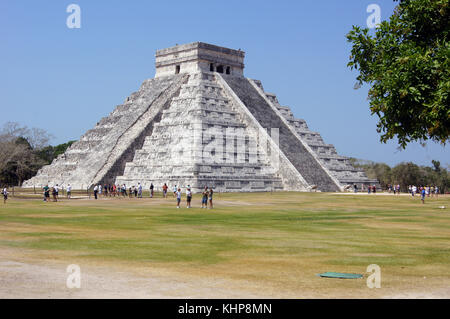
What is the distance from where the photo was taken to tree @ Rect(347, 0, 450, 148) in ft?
57.5

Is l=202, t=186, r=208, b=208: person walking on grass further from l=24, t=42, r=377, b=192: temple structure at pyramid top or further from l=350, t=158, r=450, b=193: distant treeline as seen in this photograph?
l=350, t=158, r=450, b=193: distant treeline

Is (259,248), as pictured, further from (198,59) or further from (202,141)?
(198,59)

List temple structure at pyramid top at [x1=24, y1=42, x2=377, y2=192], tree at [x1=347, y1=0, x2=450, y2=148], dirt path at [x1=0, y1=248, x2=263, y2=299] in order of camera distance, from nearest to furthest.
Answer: dirt path at [x1=0, y1=248, x2=263, y2=299] < tree at [x1=347, y1=0, x2=450, y2=148] < temple structure at pyramid top at [x1=24, y1=42, x2=377, y2=192]

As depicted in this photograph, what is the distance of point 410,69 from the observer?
1770cm

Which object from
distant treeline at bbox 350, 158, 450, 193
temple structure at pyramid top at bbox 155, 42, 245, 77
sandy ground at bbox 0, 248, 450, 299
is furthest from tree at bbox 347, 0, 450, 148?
distant treeline at bbox 350, 158, 450, 193

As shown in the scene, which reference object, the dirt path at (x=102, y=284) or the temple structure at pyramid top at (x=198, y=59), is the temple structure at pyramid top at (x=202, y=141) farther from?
the dirt path at (x=102, y=284)

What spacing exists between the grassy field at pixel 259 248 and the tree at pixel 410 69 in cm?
354

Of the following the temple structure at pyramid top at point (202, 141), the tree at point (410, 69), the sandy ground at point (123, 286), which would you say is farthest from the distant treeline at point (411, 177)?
the sandy ground at point (123, 286)

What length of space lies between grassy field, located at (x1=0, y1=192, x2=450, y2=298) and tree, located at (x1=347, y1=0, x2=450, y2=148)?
11.6ft

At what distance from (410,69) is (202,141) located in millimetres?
36349

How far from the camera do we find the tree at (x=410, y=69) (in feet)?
57.5

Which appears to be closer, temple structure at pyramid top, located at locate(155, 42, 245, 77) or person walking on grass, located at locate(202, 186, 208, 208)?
person walking on grass, located at locate(202, 186, 208, 208)

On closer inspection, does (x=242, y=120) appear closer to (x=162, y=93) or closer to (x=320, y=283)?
(x=162, y=93)

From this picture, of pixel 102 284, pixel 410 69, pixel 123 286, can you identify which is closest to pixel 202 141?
pixel 410 69
